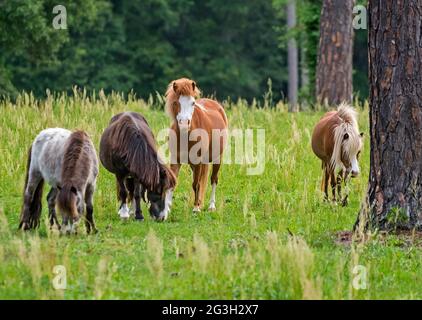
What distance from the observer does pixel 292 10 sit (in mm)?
51719

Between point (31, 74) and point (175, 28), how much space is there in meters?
13.5

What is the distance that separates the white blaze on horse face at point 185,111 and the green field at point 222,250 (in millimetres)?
1286

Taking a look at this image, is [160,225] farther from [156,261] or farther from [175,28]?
[175,28]

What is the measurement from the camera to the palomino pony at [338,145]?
44.2 ft

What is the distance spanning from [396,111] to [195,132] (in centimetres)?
344

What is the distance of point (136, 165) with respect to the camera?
1214cm

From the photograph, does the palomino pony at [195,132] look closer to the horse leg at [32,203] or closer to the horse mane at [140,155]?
the horse mane at [140,155]

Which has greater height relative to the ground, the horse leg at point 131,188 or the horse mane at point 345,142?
the horse mane at point 345,142

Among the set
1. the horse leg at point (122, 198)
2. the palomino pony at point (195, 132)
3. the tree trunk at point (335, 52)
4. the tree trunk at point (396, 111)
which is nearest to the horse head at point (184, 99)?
the palomino pony at point (195, 132)

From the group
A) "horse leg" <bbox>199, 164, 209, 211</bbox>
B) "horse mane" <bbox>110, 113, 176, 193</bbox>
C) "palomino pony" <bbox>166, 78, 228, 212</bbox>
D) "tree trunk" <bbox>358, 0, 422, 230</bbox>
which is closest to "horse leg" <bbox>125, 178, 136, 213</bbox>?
"horse mane" <bbox>110, 113, 176, 193</bbox>

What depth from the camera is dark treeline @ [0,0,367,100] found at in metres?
41.6

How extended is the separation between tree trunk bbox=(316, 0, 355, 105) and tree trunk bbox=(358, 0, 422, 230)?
40.6 ft

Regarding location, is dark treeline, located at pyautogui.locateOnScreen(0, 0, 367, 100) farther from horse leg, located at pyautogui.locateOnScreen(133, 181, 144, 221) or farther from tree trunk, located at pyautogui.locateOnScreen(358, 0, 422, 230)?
tree trunk, located at pyautogui.locateOnScreen(358, 0, 422, 230)

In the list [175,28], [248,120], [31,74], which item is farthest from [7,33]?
[175,28]
